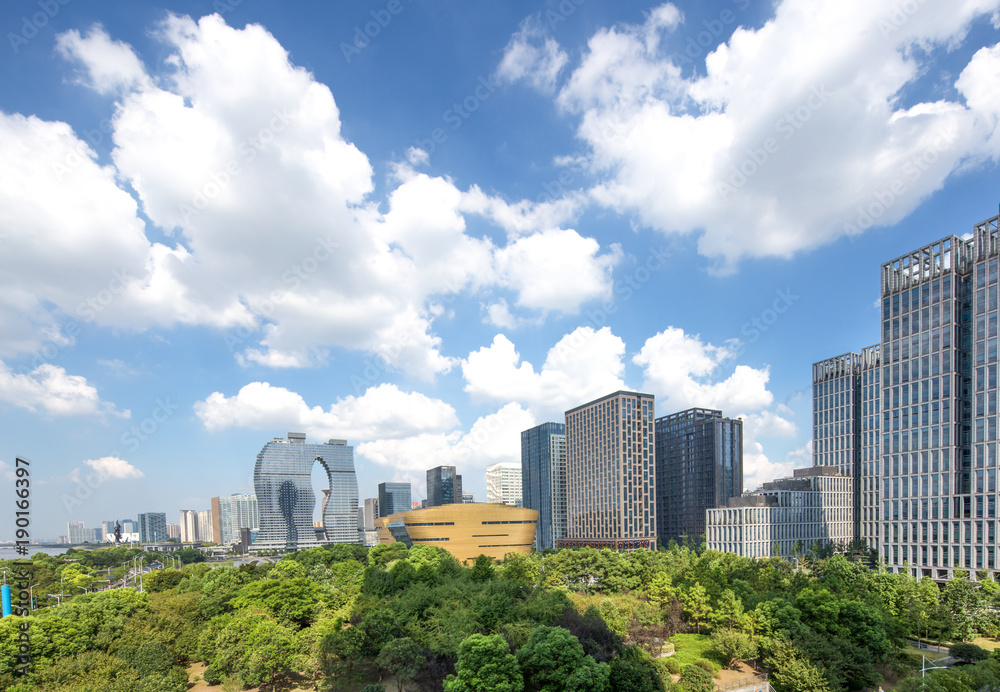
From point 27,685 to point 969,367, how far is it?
11326 cm

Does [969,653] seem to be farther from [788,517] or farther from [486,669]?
[788,517]

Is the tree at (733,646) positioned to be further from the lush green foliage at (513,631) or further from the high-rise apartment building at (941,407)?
the high-rise apartment building at (941,407)

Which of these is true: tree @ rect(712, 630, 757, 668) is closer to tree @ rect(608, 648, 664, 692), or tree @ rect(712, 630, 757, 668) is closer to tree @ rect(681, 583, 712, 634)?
tree @ rect(681, 583, 712, 634)

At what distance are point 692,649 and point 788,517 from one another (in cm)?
7328

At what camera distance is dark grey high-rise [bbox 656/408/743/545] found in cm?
14400

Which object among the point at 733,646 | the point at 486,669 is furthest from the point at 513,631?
the point at 733,646

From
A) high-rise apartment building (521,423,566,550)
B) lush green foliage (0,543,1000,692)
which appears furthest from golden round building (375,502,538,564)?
high-rise apartment building (521,423,566,550)

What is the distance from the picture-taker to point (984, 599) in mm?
55031

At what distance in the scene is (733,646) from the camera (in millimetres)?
44938

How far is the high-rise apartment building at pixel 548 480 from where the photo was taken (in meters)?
177

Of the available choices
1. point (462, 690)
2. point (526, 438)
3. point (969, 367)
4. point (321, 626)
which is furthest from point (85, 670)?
point (526, 438)

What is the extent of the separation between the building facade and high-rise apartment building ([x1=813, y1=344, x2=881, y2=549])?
248cm

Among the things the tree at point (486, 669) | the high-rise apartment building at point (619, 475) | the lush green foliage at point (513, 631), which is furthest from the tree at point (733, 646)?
the high-rise apartment building at point (619, 475)

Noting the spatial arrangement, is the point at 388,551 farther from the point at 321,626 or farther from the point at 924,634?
the point at 924,634
